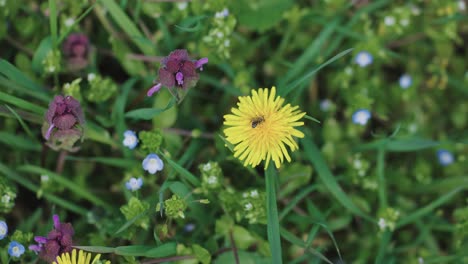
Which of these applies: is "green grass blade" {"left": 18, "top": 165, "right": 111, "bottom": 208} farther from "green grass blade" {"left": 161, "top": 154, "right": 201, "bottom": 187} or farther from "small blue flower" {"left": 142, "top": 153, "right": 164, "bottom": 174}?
"green grass blade" {"left": 161, "top": 154, "right": 201, "bottom": 187}

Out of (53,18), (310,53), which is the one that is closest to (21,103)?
(53,18)

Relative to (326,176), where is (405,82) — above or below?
above

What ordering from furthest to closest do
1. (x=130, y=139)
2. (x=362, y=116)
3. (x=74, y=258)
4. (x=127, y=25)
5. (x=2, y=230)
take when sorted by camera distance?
(x=362, y=116)
(x=127, y=25)
(x=130, y=139)
(x=2, y=230)
(x=74, y=258)

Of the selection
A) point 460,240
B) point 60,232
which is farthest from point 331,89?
point 60,232

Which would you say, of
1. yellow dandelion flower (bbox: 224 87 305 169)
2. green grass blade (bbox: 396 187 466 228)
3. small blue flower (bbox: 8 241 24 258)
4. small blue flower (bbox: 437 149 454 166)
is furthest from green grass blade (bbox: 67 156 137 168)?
small blue flower (bbox: 437 149 454 166)

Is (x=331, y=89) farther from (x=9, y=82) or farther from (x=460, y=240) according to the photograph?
(x=9, y=82)

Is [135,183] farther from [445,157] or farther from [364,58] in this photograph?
[445,157]
